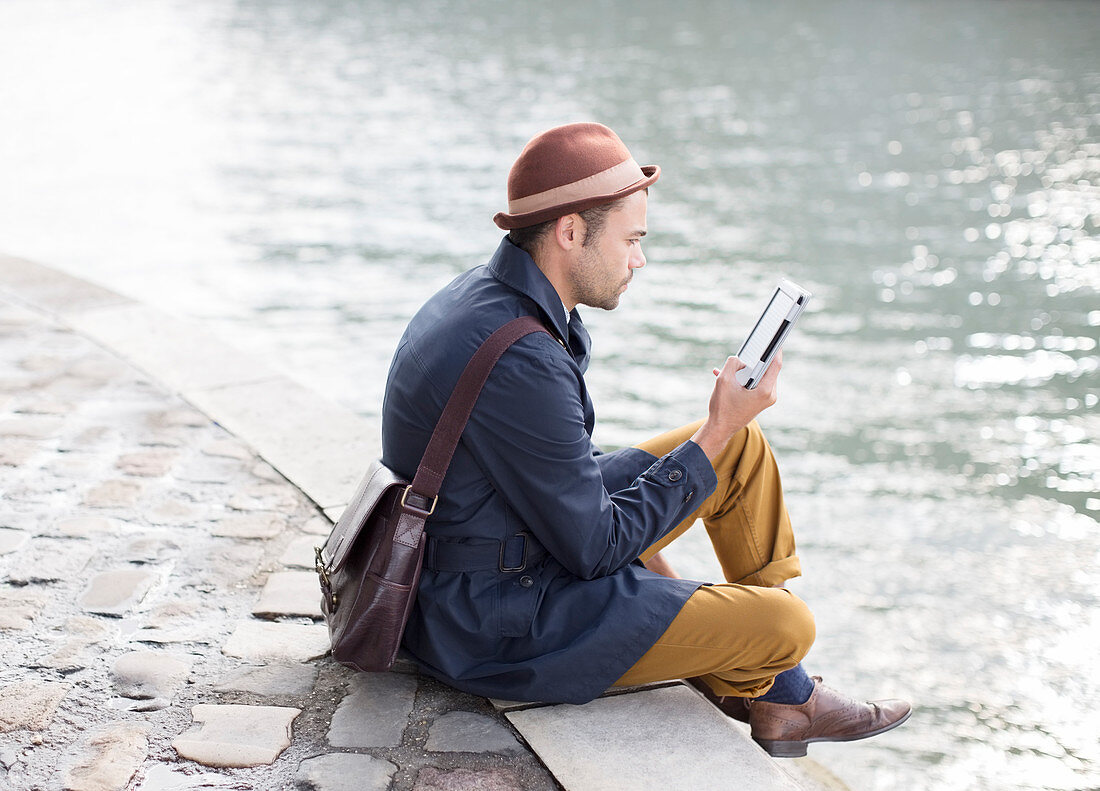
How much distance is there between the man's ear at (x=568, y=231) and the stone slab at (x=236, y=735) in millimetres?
1324

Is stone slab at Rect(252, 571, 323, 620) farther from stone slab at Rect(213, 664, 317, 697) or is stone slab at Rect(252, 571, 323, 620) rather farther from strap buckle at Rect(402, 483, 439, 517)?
strap buckle at Rect(402, 483, 439, 517)

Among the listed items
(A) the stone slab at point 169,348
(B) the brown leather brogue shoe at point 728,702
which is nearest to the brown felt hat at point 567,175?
(B) the brown leather brogue shoe at point 728,702

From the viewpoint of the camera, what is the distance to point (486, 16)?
25.1m

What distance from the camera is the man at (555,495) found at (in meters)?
2.78

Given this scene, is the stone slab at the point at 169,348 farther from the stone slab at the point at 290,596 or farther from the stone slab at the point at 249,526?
the stone slab at the point at 290,596

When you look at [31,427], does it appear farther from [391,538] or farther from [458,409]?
[458,409]

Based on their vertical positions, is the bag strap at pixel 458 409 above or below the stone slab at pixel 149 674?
above

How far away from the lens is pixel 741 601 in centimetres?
293

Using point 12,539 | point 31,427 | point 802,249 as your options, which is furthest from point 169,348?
point 802,249

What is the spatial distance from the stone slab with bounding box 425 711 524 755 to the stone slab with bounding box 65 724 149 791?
67 cm

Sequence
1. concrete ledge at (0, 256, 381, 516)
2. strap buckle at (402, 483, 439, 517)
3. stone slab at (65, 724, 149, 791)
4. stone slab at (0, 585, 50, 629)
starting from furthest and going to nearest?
concrete ledge at (0, 256, 381, 516) < stone slab at (0, 585, 50, 629) < strap buckle at (402, 483, 439, 517) < stone slab at (65, 724, 149, 791)

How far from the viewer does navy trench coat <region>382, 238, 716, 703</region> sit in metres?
2.77

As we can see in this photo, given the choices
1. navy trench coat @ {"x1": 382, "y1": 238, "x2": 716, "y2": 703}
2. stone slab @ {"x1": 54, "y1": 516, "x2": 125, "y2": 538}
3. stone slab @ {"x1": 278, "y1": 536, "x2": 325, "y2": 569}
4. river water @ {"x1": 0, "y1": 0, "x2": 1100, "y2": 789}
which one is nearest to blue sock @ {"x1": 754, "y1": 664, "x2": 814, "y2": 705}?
navy trench coat @ {"x1": 382, "y1": 238, "x2": 716, "y2": 703}

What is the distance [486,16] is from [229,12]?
547 cm
